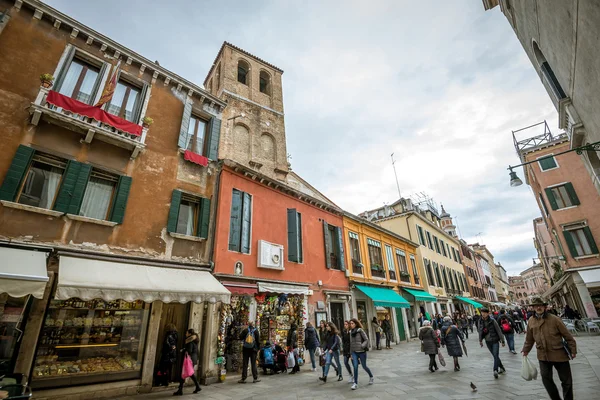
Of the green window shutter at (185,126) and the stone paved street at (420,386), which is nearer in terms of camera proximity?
the stone paved street at (420,386)

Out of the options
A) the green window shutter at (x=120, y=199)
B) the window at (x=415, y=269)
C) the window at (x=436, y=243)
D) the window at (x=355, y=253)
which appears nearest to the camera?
the green window shutter at (x=120, y=199)

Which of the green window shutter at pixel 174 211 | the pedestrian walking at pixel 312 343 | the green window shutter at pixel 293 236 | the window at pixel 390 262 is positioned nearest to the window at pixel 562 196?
the window at pixel 390 262

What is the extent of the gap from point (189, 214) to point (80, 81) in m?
4.87

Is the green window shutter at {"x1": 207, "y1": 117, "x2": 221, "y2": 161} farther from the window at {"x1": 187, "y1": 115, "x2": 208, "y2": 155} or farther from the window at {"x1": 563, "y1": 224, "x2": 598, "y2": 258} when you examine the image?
the window at {"x1": 563, "y1": 224, "x2": 598, "y2": 258}

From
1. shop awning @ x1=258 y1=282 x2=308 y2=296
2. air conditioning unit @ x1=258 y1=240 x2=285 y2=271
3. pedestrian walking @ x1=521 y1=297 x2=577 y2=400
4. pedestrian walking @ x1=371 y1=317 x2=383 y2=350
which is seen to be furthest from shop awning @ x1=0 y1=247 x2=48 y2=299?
pedestrian walking @ x1=371 y1=317 x2=383 y2=350

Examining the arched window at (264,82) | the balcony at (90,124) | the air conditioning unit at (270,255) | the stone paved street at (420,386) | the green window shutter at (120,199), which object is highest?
the arched window at (264,82)

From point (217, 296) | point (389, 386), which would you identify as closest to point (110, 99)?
point (217, 296)

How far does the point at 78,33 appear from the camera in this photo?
8.39 m

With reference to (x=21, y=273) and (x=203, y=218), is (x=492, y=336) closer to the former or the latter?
(x=203, y=218)

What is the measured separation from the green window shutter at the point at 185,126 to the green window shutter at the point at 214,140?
778 mm

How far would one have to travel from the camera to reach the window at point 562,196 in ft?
59.2

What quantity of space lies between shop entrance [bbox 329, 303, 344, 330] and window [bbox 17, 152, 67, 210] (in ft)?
37.2

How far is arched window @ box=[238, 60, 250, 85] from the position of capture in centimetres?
1907

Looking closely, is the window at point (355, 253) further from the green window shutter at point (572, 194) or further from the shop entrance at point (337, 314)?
the green window shutter at point (572, 194)
